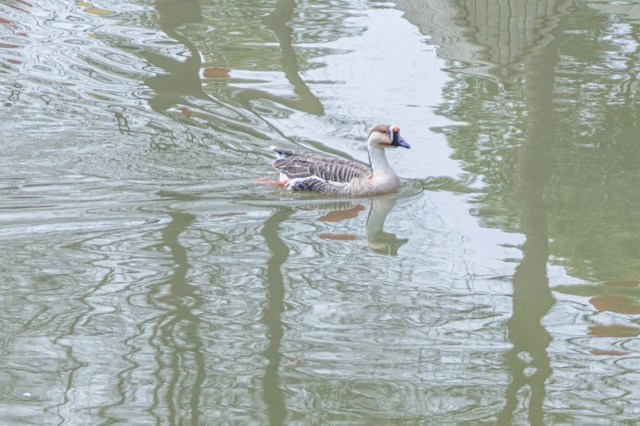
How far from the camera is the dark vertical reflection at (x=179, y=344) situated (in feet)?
26.0

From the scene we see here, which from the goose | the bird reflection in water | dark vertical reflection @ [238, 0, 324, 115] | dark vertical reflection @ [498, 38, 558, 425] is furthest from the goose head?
dark vertical reflection @ [238, 0, 324, 115]

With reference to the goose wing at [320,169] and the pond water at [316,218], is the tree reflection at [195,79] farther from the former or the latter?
the goose wing at [320,169]

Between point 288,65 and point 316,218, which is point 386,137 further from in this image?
point 288,65

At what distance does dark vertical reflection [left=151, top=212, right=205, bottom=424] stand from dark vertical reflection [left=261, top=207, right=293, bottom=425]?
18.7 inches

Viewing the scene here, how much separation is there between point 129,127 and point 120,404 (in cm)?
652

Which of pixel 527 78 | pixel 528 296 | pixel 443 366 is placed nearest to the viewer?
pixel 443 366

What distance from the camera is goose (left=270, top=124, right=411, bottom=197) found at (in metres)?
12.3

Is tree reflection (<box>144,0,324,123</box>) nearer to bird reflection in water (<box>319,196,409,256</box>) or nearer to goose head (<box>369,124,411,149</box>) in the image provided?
goose head (<box>369,124,411,149</box>)

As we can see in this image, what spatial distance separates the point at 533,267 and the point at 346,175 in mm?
2703

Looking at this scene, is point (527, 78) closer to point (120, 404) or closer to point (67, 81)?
point (67, 81)

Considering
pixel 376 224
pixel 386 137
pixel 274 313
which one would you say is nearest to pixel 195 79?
pixel 386 137

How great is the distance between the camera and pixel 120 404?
7801mm

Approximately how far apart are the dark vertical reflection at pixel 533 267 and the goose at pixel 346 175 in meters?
1.43

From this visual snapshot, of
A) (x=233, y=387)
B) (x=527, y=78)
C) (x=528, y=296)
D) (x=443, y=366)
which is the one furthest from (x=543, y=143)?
(x=233, y=387)
